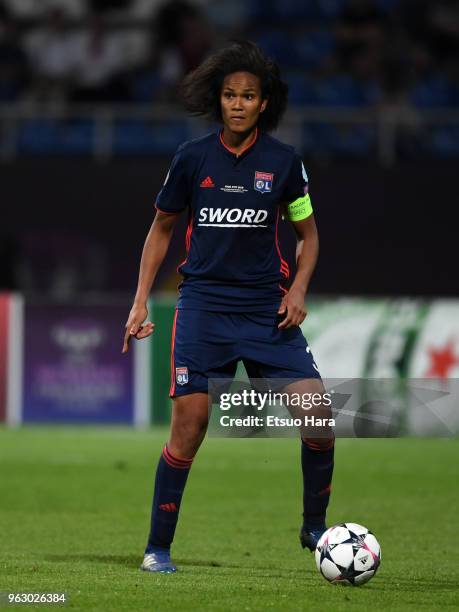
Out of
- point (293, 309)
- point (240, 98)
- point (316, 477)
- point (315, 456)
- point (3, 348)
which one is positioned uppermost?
point (240, 98)

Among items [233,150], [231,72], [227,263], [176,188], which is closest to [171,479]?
[227,263]

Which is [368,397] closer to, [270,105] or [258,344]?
[258,344]

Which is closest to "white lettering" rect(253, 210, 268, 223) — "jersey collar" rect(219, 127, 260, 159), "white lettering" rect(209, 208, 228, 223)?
"white lettering" rect(209, 208, 228, 223)

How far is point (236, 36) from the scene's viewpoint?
55.9 ft

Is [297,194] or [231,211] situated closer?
[231,211]

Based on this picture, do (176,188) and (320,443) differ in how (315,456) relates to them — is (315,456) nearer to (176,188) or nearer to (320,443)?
(320,443)

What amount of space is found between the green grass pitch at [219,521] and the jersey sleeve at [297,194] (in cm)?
158

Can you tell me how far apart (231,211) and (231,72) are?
593 millimetres

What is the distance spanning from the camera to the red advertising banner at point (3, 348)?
14.8 m

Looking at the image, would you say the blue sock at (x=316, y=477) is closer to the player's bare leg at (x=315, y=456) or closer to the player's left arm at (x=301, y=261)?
the player's bare leg at (x=315, y=456)

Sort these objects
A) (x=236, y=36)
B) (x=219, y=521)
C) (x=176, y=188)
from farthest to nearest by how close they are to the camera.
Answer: (x=236, y=36) → (x=219, y=521) → (x=176, y=188)

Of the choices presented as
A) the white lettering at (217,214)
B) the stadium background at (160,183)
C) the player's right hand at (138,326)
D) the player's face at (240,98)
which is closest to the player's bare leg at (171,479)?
the player's right hand at (138,326)

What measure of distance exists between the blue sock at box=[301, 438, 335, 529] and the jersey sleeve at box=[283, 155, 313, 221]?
1.00 m

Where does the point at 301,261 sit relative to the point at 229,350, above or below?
above
